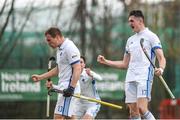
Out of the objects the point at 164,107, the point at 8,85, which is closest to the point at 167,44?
the point at 164,107

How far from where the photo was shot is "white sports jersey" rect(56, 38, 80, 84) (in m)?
11.5

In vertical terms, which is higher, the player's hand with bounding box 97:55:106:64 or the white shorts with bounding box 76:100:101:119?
the player's hand with bounding box 97:55:106:64

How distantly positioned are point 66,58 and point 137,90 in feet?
3.99

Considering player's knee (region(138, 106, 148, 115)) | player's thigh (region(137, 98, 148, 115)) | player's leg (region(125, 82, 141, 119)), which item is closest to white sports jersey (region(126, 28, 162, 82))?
player's leg (region(125, 82, 141, 119))

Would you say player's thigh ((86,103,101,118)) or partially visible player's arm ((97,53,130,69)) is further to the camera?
player's thigh ((86,103,101,118))

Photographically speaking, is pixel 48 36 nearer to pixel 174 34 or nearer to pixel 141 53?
pixel 141 53

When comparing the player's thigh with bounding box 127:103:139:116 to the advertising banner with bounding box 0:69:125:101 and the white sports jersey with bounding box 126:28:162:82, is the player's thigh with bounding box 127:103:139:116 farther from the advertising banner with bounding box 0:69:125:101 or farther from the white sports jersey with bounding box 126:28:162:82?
A: the advertising banner with bounding box 0:69:125:101

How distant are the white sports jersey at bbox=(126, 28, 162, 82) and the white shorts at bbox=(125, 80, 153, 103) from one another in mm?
74

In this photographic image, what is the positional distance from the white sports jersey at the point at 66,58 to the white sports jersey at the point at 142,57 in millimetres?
892

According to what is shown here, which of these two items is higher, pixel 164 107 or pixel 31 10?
pixel 31 10

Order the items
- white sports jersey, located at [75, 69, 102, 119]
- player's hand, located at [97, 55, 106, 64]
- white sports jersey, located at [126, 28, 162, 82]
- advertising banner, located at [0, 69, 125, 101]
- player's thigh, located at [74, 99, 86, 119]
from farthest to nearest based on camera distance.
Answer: advertising banner, located at [0, 69, 125, 101]
player's thigh, located at [74, 99, 86, 119]
white sports jersey, located at [75, 69, 102, 119]
player's hand, located at [97, 55, 106, 64]
white sports jersey, located at [126, 28, 162, 82]

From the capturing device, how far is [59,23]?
21.4 metres

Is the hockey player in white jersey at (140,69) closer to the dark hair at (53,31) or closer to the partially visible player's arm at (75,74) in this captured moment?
the partially visible player's arm at (75,74)

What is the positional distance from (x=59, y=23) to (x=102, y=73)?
200 centimetres
